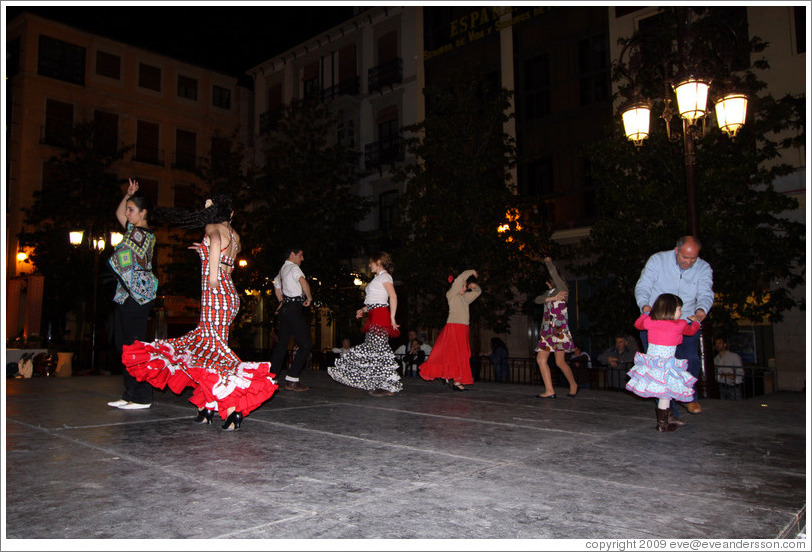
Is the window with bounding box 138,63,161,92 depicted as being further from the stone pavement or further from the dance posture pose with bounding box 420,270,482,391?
the stone pavement

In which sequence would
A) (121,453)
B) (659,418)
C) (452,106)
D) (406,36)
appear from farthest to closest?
(406,36) < (452,106) < (659,418) < (121,453)

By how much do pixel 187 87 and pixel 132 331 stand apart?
3267 centimetres

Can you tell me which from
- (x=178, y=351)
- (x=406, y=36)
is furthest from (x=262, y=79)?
(x=178, y=351)

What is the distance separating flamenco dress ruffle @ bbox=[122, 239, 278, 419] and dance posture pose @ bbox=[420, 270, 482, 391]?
12.9 feet

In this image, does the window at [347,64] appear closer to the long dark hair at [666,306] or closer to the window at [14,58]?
the window at [14,58]

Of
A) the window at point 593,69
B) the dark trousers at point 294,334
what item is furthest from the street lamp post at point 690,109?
the window at point 593,69

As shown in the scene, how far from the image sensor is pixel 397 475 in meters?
3.54

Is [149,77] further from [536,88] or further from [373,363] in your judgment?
[373,363]

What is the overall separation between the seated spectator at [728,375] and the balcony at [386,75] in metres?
18.5

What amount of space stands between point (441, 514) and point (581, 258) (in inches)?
693

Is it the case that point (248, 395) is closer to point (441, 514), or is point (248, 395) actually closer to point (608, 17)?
point (441, 514)

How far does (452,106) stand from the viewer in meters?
15.5

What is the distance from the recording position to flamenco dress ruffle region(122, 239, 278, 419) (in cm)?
491

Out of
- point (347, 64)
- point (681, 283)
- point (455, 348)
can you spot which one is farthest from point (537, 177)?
point (681, 283)
